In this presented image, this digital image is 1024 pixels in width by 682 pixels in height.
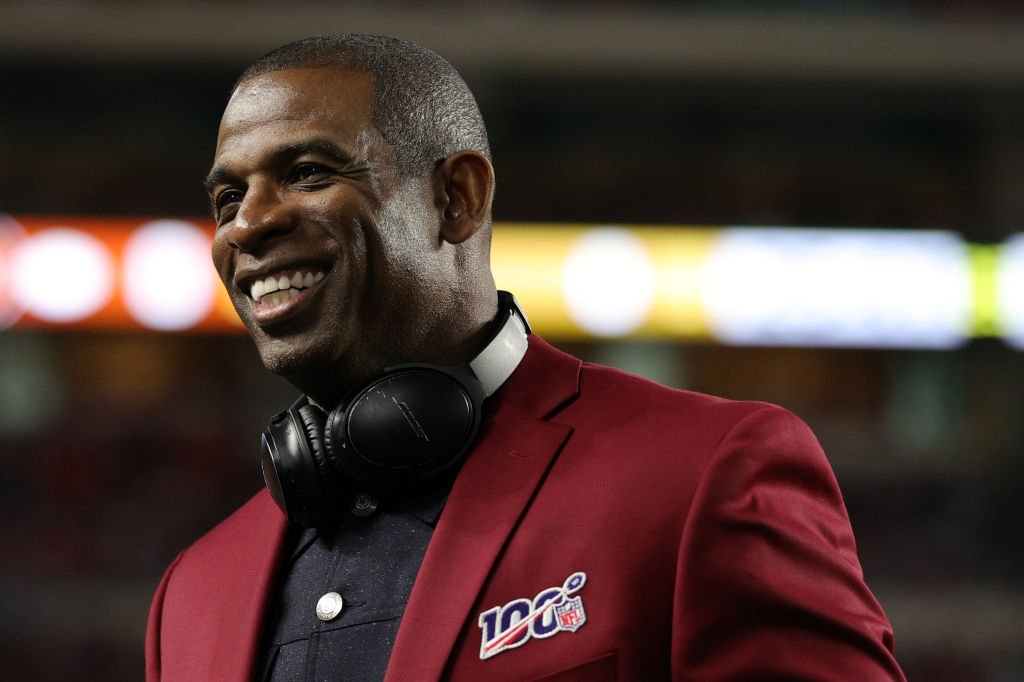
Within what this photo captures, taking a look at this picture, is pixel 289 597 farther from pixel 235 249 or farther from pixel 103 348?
pixel 103 348

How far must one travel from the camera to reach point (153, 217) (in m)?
10.8

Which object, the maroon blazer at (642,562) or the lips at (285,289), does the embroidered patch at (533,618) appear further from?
the lips at (285,289)

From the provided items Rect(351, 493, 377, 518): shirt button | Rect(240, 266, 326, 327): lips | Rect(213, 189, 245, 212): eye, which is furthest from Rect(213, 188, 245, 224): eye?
Rect(351, 493, 377, 518): shirt button

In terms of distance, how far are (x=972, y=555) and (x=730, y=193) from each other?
3715 mm

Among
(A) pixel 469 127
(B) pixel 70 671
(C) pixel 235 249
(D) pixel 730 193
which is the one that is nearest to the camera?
(C) pixel 235 249

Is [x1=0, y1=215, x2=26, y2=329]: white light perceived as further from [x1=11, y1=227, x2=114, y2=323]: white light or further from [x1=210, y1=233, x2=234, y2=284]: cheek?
[x1=210, y1=233, x2=234, y2=284]: cheek

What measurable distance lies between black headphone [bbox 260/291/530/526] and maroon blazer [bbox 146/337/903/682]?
0.18ft

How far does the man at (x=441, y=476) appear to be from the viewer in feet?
4.77

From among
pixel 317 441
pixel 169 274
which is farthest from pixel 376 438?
pixel 169 274

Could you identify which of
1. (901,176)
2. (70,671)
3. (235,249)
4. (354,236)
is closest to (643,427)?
(354,236)

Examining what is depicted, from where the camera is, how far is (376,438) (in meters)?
1.65

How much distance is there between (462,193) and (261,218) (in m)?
0.29

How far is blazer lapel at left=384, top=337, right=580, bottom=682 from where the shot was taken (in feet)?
4.89

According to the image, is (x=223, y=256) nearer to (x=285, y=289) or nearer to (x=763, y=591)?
(x=285, y=289)
